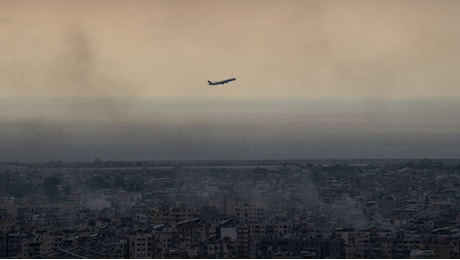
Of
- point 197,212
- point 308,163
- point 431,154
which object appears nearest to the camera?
point 197,212

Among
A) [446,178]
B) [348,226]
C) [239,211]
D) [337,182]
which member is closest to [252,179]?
[337,182]

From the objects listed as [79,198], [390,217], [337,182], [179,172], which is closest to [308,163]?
[179,172]

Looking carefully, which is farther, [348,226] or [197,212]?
[197,212]

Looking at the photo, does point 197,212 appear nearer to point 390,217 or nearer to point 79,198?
point 390,217

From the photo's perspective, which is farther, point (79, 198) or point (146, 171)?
point (146, 171)

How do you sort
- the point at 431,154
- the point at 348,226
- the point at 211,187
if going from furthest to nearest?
the point at 431,154 < the point at 211,187 < the point at 348,226

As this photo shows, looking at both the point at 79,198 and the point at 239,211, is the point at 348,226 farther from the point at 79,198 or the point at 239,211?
the point at 79,198
